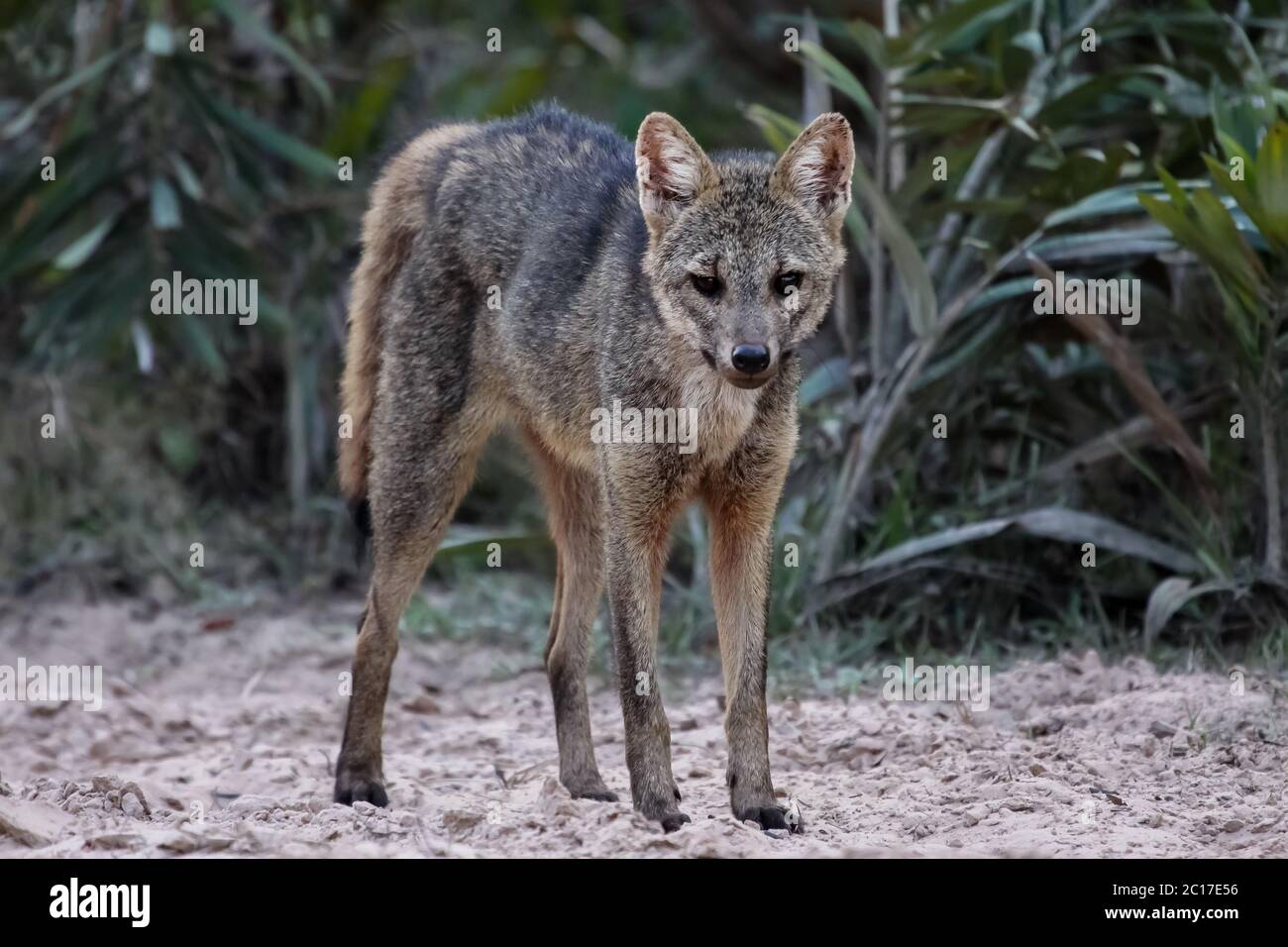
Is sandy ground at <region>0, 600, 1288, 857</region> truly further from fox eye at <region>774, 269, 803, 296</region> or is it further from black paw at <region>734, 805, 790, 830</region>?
fox eye at <region>774, 269, 803, 296</region>

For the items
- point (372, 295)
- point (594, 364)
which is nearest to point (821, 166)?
point (594, 364)

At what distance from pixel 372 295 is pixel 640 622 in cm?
181

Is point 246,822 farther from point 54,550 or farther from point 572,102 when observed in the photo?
point 572,102

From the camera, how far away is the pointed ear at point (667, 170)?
4.72m

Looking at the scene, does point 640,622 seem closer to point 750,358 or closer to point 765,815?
point 765,815

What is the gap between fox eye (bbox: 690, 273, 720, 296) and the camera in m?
4.61

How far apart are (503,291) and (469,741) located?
178 cm

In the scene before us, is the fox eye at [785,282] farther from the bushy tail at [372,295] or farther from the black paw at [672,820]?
the bushy tail at [372,295]

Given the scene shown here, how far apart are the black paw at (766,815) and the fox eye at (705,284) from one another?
142cm

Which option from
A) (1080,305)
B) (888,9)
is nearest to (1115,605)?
(1080,305)

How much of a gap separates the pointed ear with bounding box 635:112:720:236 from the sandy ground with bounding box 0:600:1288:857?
1.68 metres

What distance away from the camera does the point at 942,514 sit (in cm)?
704

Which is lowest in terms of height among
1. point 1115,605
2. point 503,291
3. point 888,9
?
point 1115,605

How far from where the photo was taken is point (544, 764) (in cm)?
577
